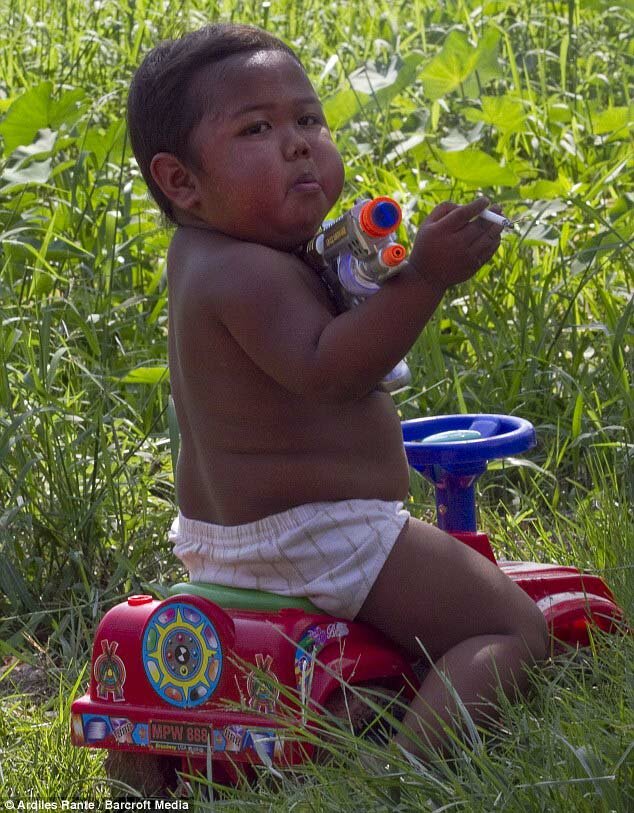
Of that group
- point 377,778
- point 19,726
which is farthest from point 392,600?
point 19,726

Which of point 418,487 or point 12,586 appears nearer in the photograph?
point 12,586

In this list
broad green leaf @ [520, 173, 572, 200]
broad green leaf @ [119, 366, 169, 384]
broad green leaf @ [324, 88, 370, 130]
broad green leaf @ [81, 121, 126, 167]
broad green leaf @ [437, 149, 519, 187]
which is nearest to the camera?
broad green leaf @ [119, 366, 169, 384]

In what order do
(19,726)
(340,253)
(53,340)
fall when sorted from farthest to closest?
(53,340)
(19,726)
(340,253)

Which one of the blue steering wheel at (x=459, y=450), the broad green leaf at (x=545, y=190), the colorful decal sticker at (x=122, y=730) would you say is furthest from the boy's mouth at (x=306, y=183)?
the broad green leaf at (x=545, y=190)

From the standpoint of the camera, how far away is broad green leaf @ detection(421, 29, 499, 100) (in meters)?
3.73

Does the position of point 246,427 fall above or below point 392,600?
above

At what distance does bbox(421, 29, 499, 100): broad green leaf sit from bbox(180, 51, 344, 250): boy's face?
1.85 metres

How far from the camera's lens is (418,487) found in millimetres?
2805

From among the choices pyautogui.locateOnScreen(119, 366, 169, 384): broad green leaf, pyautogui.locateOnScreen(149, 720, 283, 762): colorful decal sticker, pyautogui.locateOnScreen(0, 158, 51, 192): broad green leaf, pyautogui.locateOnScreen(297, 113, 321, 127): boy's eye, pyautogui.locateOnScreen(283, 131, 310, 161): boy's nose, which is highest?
pyautogui.locateOnScreen(297, 113, 321, 127): boy's eye

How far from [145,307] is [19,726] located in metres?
1.61

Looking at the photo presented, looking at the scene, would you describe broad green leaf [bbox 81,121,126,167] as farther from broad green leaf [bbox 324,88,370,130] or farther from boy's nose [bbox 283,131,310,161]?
boy's nose [bbox 283,131,310,161]

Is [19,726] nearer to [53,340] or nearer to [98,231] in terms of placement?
[53,340]

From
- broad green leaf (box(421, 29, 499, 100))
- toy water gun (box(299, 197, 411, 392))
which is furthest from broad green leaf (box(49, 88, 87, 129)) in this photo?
toy water gun (box(299, 197, 411, 392))

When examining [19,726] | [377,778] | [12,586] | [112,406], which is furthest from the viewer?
[112,406]
